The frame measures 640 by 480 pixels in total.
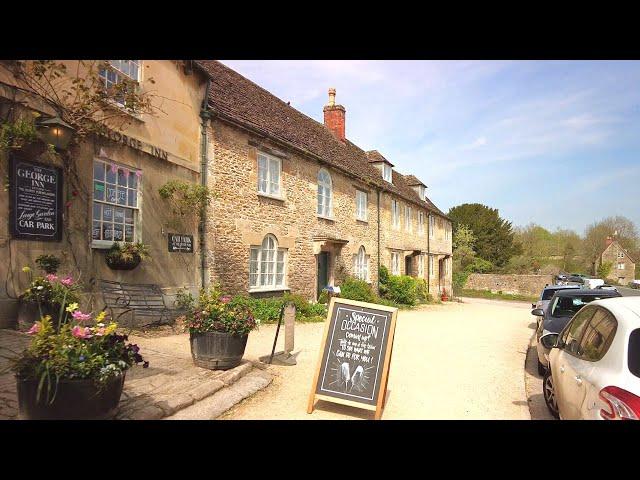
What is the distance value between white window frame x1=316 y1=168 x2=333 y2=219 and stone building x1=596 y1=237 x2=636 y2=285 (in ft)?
164

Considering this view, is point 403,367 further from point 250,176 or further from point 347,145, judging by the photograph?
point 347,145

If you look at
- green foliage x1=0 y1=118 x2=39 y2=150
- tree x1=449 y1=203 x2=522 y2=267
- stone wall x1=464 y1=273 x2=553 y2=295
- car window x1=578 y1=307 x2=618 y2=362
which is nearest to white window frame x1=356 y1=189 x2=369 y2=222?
green foliage x1=0 y1=118 x2=39 y2=150

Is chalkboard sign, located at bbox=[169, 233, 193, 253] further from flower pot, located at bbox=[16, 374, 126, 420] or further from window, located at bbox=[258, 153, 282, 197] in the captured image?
flower pot, located at bbox=[16, 374, 126, 420]

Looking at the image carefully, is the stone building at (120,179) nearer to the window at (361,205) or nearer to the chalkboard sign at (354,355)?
the chalkboard sign at (354,355)

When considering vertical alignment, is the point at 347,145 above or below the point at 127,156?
above

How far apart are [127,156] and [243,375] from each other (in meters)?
5.28

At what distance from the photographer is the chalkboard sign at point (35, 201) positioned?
255 inches

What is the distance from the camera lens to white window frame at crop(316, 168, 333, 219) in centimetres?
1577

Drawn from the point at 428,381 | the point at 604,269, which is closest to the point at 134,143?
the point at 428,381

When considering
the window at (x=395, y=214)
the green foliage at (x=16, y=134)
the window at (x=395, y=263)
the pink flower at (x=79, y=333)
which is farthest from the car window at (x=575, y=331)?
the window at (x=395, y=214)

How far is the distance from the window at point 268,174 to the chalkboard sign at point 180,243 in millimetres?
3023
